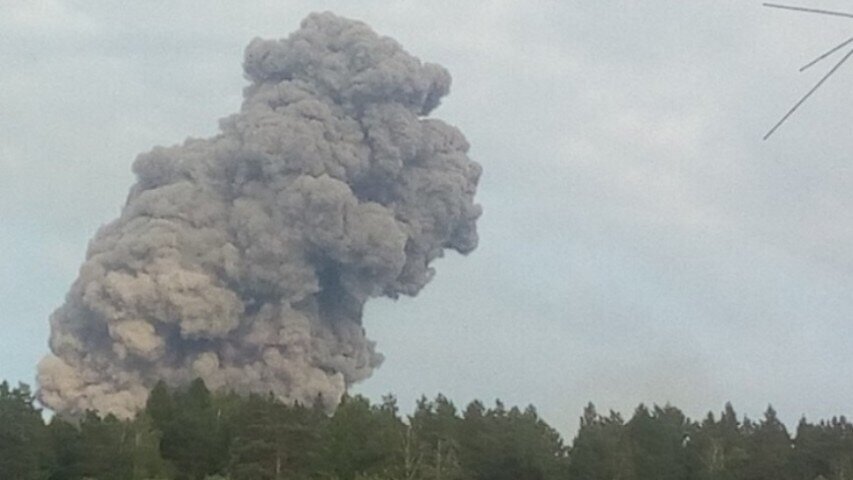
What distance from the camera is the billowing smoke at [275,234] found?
73.9 m

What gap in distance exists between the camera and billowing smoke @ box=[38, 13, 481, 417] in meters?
73.9

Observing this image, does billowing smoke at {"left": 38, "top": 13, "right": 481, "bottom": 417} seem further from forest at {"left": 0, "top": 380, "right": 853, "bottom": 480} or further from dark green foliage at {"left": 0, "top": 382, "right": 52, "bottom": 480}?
dark green foliage at {"left": 0, "top": 382, "right": 52, "bottom": 480}

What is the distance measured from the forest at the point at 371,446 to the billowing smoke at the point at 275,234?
21039 millimetres

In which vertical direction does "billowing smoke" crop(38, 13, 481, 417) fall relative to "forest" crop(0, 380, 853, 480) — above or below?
above

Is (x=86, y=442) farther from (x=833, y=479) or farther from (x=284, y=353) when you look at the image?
(x=284, y=353)

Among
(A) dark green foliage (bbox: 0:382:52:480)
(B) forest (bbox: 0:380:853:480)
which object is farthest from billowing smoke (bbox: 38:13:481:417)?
(A) dark green foliage (bbox: 0:382:52:480)

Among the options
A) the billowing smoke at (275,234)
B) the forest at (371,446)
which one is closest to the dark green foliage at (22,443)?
the forest at (371,446)

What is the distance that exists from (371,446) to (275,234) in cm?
3028

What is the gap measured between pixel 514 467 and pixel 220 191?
33.6 m

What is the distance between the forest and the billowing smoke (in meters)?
21.0

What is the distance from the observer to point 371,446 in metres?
45.0

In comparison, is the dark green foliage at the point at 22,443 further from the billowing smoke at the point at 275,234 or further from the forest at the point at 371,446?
the billowing smoke at the point at 275,234

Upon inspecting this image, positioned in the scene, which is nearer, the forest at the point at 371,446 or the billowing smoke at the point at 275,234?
the forest at the point at 371,446

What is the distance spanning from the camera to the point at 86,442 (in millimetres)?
46281
